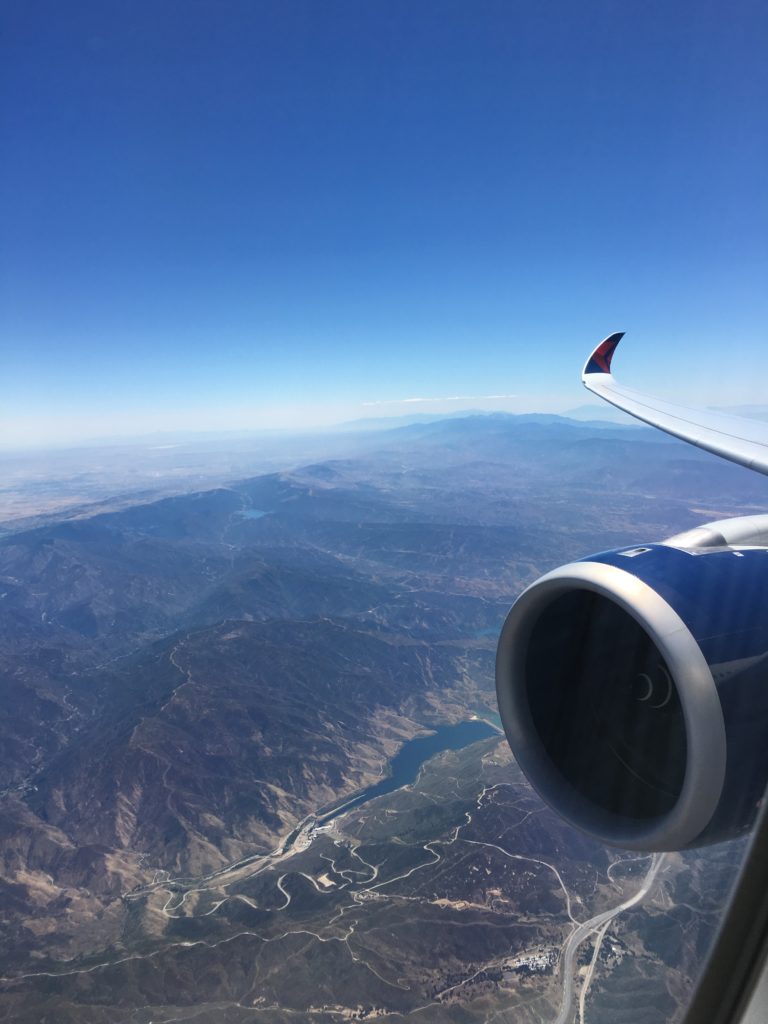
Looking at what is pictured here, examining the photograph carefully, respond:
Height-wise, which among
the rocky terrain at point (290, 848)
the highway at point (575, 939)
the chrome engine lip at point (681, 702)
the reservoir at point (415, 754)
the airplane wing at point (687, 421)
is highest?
the airplane wing at point (687, 421)

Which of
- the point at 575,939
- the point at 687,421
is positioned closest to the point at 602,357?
the point at 687,421

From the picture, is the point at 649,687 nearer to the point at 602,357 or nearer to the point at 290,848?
the point at 602,357

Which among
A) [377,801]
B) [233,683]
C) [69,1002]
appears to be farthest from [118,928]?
[233,683]

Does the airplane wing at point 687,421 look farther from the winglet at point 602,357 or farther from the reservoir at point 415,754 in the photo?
the reservoir at point 415,754

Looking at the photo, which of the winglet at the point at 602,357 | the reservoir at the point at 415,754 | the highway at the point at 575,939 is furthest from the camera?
the reservoir at the point at 415,754

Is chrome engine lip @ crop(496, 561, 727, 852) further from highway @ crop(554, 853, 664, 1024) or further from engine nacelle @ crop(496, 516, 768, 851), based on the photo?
highway @ crop(554, 853, 664, 1024)

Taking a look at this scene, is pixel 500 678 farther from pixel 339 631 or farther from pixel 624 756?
pixel 339 631

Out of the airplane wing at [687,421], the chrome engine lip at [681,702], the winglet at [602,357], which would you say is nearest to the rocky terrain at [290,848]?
the chrome engine lip at [681,702]

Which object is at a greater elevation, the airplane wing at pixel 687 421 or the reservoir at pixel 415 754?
the airplane wing at pixel 687 421
